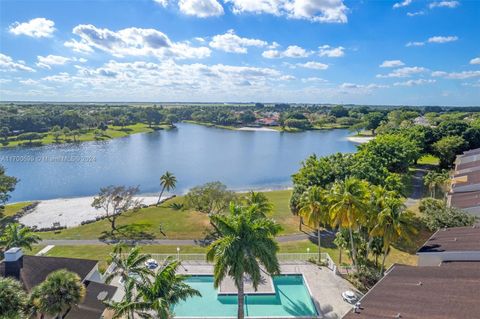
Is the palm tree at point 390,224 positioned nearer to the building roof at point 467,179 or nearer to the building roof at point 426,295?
the building roof at point 426,295

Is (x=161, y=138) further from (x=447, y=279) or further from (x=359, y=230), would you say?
(x=447, y=279)

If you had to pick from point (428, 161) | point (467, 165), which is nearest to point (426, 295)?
point (467, 165)

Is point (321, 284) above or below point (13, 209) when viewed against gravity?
above

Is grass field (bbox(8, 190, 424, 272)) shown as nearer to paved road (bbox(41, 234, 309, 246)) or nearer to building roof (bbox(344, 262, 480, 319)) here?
paved road (bbox(41, 234, 309, 246))

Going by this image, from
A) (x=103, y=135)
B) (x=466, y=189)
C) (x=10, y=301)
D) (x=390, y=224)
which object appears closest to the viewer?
(x=10, y=301)

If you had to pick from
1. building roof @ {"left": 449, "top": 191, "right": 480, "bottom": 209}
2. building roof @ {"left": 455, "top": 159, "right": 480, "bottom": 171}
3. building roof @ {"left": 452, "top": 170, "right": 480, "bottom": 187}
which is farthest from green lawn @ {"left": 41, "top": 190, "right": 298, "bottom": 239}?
building roof @ {"left": 455, "top": 159, "right": 480, "bottom": 171}

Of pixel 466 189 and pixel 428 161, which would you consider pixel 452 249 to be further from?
pixel 428 161

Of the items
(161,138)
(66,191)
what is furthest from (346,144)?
(66,191)
